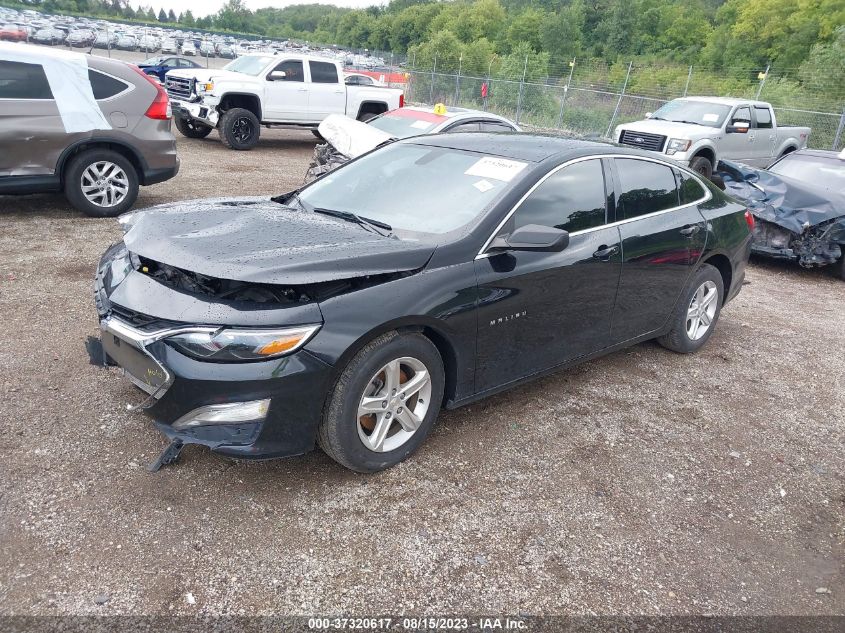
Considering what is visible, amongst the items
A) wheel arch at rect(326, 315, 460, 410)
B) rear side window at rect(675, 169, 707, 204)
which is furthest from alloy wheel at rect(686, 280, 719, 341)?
wheel arch at rect(326, 315, 460, 410)

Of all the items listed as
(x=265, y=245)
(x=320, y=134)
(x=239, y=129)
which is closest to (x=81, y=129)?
(x=320, y=134)

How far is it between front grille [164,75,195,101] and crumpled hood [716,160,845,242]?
1061cm

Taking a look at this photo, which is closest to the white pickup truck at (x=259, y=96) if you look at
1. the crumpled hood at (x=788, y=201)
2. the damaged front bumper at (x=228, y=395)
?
the crumpled hood at (x=788, y=201)

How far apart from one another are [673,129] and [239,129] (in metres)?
8.81

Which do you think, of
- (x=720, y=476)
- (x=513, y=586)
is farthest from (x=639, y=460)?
(x=513, y=586)

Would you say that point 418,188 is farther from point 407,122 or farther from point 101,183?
point 407,122

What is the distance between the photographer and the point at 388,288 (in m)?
3.02

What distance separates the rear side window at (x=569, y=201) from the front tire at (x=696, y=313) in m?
1.27

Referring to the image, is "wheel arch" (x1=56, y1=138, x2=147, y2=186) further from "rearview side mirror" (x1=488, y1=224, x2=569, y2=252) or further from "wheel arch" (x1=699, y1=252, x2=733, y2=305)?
"wheel arch" (x1=699, y1=252, x2=733, y2=305)

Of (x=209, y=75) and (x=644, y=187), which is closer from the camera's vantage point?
(x=644, y=187)

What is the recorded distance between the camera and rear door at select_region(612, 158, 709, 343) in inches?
166

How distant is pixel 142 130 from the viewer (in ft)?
24.1

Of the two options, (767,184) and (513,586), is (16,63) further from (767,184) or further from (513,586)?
(767,184)

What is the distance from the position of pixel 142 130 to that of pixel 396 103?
940 centimetres
